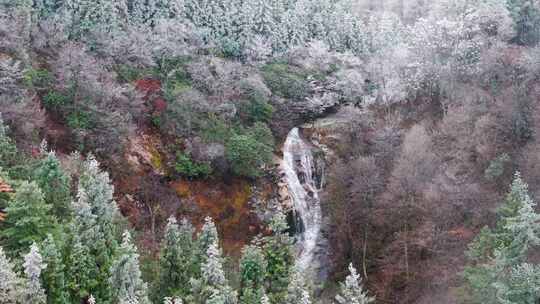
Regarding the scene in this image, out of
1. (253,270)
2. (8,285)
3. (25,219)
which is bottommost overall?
(253,270)

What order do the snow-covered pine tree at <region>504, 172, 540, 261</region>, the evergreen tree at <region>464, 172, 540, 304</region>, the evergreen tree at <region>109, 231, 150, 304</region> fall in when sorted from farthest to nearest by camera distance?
the evergreen tree at <region>109, 231, 150, 304</region>, the snow-covered pine tree at <region>504, 172, 540, 261</region>, the evergreen tree at <region>464, 172, 540, 304</region>

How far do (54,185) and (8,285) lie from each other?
8.32 meters

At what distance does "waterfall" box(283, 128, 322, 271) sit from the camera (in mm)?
40031

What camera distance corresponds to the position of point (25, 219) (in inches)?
885

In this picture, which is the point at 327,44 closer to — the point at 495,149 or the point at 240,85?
the point at 240,85

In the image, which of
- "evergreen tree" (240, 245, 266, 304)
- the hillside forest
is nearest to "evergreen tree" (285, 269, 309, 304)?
the hillside forest

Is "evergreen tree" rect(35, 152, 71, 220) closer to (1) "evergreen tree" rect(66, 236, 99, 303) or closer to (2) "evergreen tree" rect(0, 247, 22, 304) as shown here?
(1) "evergreen tree" rect(66, 236, 99, 303)

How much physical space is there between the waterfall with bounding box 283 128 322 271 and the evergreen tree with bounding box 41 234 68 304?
2012 cm

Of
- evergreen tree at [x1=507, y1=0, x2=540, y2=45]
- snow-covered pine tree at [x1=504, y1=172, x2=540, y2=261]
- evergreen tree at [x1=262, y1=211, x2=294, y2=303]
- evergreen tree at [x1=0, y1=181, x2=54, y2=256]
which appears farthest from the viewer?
evergreen tree at [x1=507, y1=0, x2=540, y2=45]

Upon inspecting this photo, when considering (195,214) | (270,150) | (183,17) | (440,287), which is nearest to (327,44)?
(183,17)

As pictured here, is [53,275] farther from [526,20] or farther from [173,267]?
[526,20]

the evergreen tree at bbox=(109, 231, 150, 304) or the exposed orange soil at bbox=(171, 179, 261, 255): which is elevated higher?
the evergreen tree at bbox=(109, 231, 150, 304)

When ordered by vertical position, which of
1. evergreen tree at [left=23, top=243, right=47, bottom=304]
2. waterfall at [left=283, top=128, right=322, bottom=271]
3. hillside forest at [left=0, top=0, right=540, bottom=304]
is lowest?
waterfall at [left=283, top=128, right=322, bottom=271]

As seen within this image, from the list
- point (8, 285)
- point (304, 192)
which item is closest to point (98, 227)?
point (8, 285)
